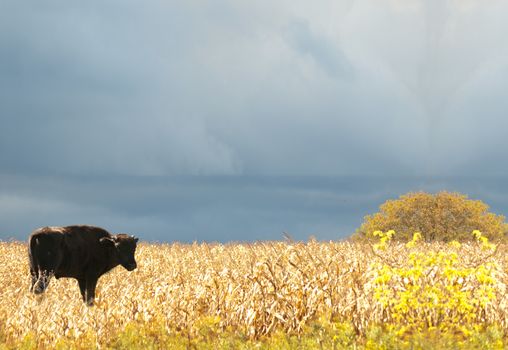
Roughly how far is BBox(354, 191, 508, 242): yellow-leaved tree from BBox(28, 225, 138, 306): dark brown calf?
20.1m

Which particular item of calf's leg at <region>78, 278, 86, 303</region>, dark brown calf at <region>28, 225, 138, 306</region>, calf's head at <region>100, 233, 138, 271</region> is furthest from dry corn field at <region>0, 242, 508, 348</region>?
calf's head at <region>100, 233, 138, 271</region>

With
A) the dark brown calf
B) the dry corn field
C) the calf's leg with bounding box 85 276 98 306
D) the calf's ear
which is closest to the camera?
the dry corn field

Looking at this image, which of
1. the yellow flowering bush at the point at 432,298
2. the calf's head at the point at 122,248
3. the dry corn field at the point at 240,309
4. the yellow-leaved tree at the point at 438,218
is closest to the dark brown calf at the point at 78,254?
the calf's head at the point at 122,248

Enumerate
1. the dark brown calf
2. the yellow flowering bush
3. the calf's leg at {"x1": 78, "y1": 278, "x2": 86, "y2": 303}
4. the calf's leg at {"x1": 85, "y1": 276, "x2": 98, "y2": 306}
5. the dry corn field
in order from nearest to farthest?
the yellow flowering bush
the dry corn field
the dark brown calf
the calf's leg at {"x1": 85, "y1": 276, "x2": 98, "y2": 306}
the calf's leg at {"x1": 78, "y1": 278, "x2": 86, "y2": 303}

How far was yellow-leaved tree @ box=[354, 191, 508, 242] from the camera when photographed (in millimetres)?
36750

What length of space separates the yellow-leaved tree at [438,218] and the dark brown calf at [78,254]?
20.1 m

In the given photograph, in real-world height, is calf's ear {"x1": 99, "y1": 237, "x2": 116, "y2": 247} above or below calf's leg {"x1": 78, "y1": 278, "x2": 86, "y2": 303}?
above

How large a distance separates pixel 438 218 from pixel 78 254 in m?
23.3

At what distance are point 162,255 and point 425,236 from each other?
15.9 metres

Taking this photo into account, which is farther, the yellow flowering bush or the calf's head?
the calf's head

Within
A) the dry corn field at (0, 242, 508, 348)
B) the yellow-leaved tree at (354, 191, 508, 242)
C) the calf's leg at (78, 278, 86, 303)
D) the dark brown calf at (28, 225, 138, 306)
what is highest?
the yellow-leaved tree at (354, 191, 508, 242)

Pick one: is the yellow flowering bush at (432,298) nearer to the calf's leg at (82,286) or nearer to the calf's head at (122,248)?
the calf's head at (122,248)

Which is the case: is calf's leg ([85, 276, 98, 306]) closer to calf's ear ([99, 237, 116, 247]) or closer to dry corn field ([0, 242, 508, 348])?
calf's ear ([99, 237, 116, 247])

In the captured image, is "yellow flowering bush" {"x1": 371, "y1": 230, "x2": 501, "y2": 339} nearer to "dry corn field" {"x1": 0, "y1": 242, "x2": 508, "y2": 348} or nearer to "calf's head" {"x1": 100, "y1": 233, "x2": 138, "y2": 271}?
"dry corn field" {"x1": 0, "y1": 242, "x2": 508, "y2": 348}
